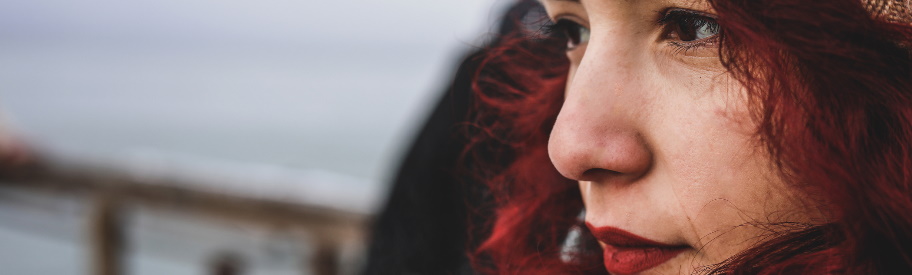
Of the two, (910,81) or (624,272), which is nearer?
(910,81)

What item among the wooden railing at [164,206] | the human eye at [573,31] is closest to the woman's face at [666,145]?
the human eye at [573,31]

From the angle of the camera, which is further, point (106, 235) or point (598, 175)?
point (106, 235)

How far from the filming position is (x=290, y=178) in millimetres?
2422

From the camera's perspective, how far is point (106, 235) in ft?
9.38

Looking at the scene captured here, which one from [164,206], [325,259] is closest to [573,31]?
[325,259]

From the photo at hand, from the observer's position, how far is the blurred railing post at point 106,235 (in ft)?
9.30

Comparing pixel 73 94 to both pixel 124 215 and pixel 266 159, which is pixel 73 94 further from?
pixel 124 215

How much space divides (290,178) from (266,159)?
1275 cm

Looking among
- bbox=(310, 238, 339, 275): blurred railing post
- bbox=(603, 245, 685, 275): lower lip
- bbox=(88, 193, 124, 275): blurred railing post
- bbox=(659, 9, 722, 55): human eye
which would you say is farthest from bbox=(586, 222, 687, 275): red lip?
bbox=(88, 193, 124, 275): blurred railing post

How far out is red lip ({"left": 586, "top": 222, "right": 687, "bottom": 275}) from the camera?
2.38ft

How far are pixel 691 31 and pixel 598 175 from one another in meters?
0.16

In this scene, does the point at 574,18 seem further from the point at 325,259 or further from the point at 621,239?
the point at 325,259

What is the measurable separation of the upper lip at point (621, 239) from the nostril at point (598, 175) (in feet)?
0.18

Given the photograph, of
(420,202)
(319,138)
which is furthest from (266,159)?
(420,202)
